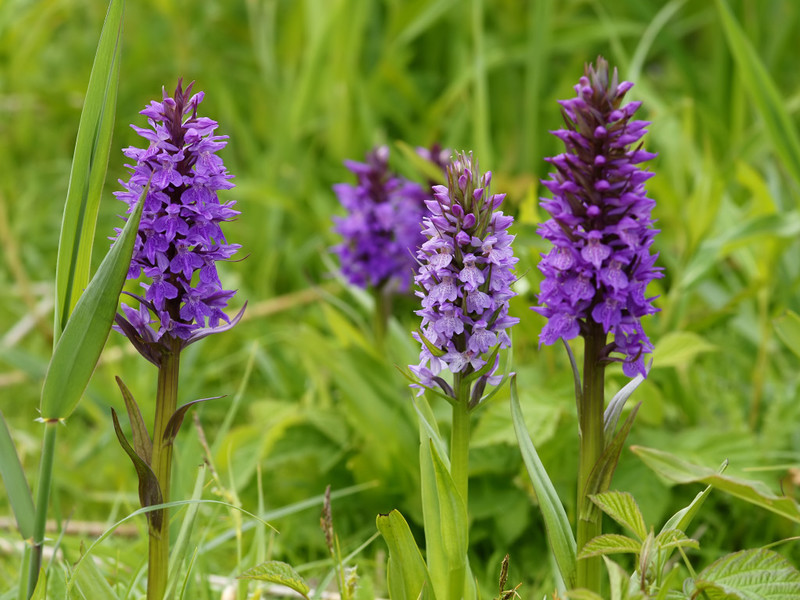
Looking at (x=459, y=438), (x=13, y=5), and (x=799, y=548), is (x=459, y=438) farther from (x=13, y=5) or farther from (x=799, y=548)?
(x=13, y=5)

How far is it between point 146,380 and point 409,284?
1.16 meters

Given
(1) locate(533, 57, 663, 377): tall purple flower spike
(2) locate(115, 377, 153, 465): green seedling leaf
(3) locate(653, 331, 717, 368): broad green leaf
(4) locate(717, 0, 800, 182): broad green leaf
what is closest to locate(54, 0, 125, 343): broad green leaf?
(2) locate(115, 377, 153, 465): green seedling leaf

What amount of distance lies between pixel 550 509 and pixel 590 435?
0.53ft

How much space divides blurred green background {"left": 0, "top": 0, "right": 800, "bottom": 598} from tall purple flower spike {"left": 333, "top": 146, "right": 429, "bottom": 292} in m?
0.16

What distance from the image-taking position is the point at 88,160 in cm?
164

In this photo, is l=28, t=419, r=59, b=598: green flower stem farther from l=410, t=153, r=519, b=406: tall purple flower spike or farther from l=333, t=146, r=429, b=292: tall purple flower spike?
l=333, t=146, r=429, b=292: tall purple flower spike

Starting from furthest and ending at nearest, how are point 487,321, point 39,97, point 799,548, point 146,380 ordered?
1. point 39,97
2. point 146,380
3. point 799,548
4. point 487,321

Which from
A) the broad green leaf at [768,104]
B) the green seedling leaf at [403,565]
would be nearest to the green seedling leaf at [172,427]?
the green seedling leaf at [403,565]

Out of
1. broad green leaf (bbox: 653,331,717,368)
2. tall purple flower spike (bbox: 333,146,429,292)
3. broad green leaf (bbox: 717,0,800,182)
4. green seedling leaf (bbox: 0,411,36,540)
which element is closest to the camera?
green seedling leaf (bbox: 0,411,36,540)

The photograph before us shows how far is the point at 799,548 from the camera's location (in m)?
2.48

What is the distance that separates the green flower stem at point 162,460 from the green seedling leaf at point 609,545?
0.81m

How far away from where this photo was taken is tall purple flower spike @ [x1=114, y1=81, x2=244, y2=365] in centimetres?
157

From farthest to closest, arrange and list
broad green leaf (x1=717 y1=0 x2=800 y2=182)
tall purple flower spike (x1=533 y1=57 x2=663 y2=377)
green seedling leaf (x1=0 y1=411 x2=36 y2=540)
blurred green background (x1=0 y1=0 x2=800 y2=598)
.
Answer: broad green leaf (x1=717 y1=0 x2=800 y2=182) → blurred green background (x1=0 y1=0 x2=800 y2=598) → green seedling leaf (x1=0 y1=411 x2=36 y2=540) → tall purple flower spike (x1=533 y1=57 x2=663 y2=377)

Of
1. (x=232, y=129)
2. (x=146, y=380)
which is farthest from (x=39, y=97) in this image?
(x=146, y=380)
